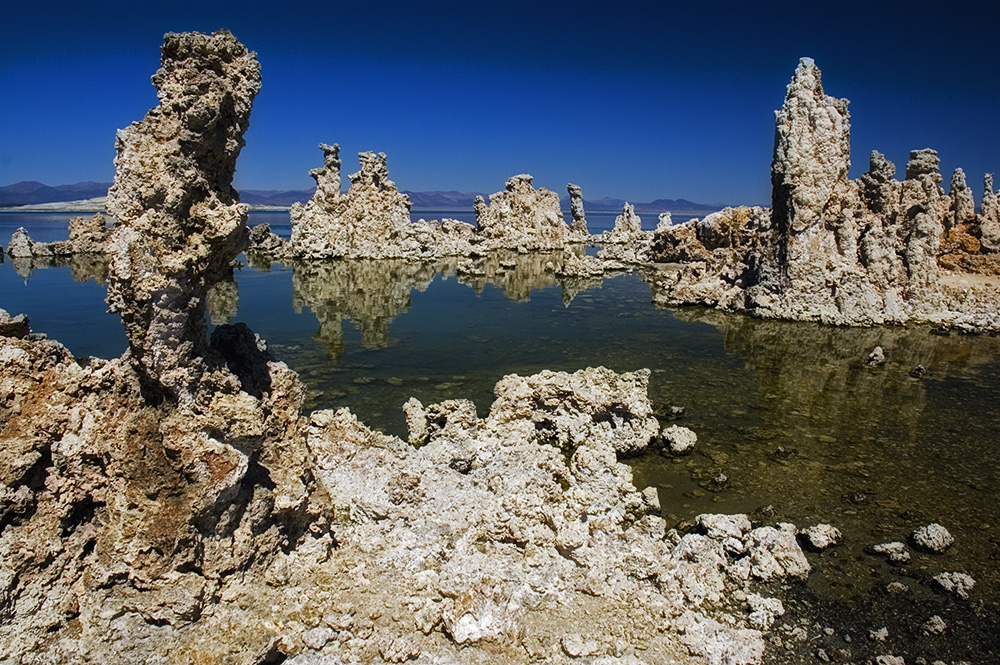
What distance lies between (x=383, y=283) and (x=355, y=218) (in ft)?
44.8

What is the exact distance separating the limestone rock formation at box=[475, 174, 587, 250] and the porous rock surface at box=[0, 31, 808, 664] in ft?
144

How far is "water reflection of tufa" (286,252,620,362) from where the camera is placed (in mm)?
19984

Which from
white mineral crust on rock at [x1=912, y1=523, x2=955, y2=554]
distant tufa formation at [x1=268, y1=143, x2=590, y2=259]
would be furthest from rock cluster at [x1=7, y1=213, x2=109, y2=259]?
white mineral crust on rock at [x1=912, y1=523, x2=955, y2=554]

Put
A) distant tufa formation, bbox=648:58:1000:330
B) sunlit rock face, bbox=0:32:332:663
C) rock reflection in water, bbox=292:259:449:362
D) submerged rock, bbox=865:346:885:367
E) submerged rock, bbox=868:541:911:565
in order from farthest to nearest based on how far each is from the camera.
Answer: distant tufa formation, bbox=648:58:1000:330 → rock reflection in water, bbox=292:259:449:362 → submerged rock, bbox=865:346:885:367 → submerged rock, bbox=868:541:911:565 → sunlit rock face, bbox=0:32:332:663

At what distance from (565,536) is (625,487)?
73.7 inches

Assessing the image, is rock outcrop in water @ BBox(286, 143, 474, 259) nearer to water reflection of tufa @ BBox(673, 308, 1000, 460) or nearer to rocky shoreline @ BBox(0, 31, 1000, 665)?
water reflection of tufa @ BBox(673, 308, 1000, 460)

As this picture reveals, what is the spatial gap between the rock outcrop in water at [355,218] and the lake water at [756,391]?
12700mm

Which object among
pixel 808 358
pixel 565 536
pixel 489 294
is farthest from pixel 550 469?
pixel 489 294

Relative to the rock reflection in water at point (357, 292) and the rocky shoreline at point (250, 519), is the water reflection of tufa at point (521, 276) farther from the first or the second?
the rocky shoreline at point (250, 519)

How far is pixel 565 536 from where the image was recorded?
19.7ft

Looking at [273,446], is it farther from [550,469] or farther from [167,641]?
[550,469]

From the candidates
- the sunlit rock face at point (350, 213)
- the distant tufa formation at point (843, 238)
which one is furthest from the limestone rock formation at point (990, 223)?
the sunlit rock face at point (350, 213)

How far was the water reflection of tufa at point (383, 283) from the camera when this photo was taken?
65.6ft

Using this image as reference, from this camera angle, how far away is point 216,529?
4859 mm
